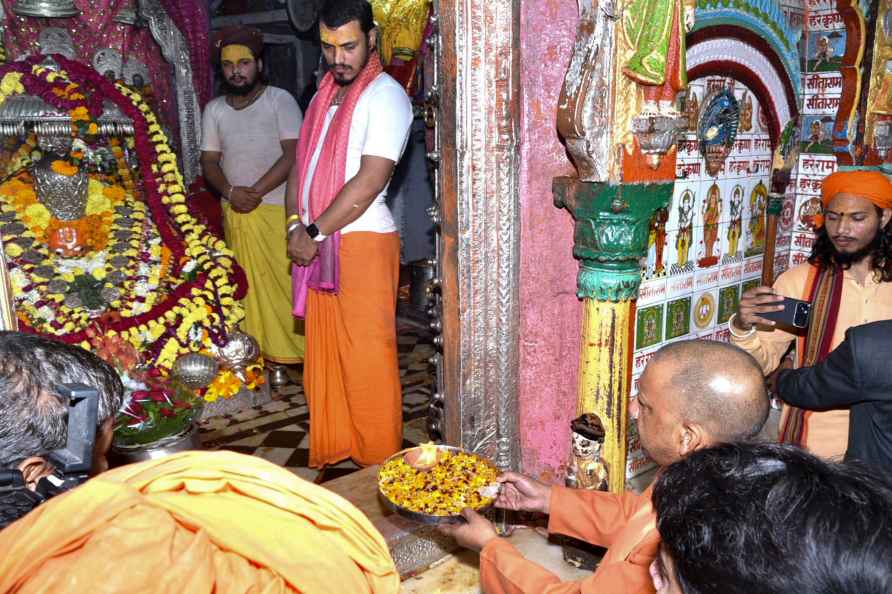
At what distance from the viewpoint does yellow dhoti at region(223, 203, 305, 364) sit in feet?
17.2

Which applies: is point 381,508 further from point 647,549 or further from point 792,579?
point 792,579

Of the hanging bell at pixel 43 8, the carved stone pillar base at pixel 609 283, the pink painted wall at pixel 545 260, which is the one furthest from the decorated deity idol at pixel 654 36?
the hanging bell at pixel 43 8

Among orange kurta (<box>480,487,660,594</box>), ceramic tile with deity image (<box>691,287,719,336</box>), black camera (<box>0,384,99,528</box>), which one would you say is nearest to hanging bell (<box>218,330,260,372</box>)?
ceramic tile with deity image (<box>691,287,719,336</box>)

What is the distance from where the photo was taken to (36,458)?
1334 mm

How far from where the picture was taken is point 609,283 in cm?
285

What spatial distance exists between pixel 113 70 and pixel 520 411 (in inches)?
216

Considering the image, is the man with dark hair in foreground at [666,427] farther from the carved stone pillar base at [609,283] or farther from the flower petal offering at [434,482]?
the carved stone pillar base at [609,283]

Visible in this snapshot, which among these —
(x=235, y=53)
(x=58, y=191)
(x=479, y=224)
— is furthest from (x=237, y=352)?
(x=479, y=224)

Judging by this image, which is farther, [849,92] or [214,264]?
[214,264]

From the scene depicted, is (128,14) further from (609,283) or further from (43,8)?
(609,283)

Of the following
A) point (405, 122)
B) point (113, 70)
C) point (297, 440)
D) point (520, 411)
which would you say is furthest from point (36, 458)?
point (113, 70)

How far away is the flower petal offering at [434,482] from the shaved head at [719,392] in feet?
2.44

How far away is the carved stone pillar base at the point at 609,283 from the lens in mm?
2779

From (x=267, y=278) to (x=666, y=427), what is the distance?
3992 mm
